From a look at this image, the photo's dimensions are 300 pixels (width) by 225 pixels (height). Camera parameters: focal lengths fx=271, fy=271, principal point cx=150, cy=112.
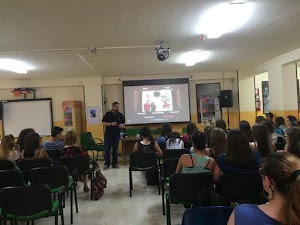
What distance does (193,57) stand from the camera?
6758 mm

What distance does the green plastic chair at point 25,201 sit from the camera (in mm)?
2525

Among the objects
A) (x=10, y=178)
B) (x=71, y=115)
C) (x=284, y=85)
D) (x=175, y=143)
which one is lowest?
(x=10, y=178)

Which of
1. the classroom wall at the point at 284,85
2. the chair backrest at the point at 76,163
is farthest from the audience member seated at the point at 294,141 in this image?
the classroom wall at the point at 284,85

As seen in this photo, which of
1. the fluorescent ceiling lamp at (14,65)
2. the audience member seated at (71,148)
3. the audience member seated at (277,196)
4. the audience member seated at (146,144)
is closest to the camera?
the audience member seated at (277,196)

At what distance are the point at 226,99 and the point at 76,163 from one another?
246 inches

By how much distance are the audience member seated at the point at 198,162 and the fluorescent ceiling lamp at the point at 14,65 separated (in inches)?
191

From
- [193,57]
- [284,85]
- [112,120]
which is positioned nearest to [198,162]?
[193,57]

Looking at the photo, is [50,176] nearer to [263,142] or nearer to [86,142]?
[263,142]

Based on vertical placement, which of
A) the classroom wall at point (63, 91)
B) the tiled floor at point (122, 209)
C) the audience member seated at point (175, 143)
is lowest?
the tiled floor at point (122, 209)

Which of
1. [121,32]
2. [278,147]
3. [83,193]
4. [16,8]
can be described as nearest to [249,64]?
[278,147]

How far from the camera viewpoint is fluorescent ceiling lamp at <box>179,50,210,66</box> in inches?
246

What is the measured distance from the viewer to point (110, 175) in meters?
6.19

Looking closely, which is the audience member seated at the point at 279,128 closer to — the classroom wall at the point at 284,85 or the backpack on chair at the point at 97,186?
the classroom wall at the point at 284,85

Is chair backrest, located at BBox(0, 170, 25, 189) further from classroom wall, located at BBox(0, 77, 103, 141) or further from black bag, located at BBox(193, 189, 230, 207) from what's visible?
classroom wall, located at BBox(0, 77, 103, 141)
